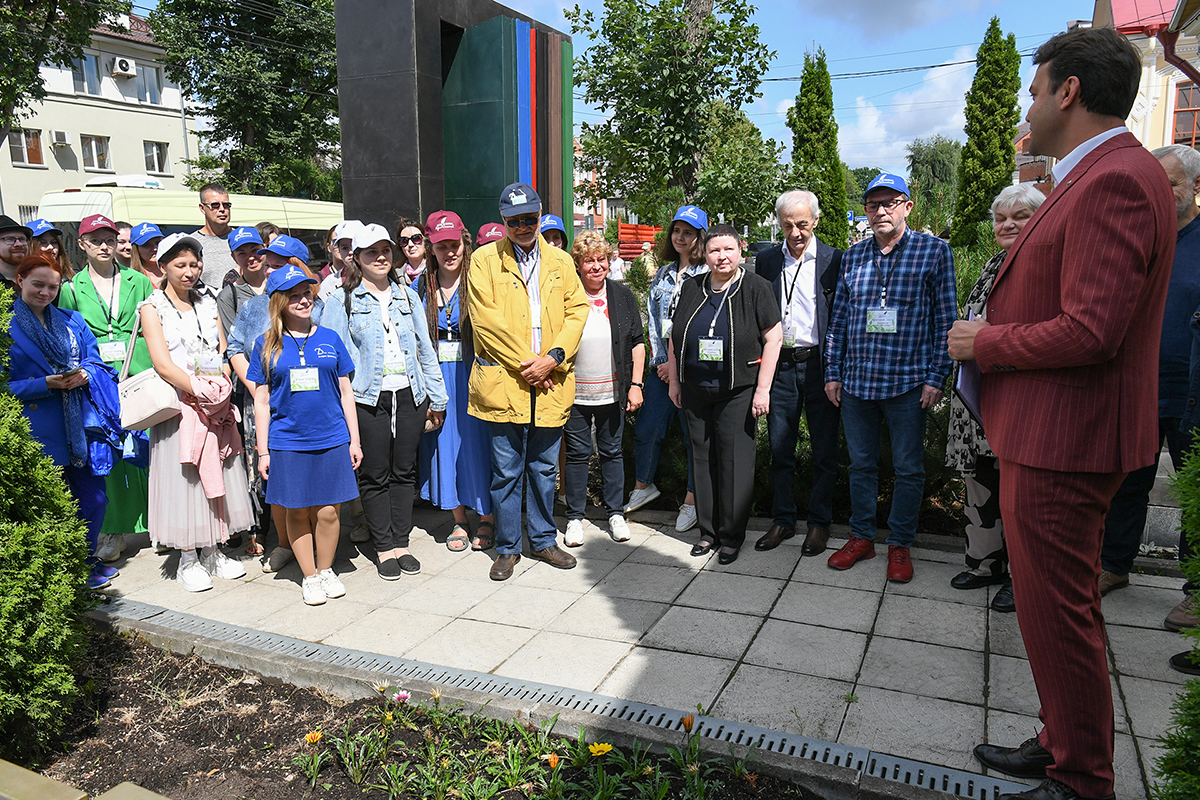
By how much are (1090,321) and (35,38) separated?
23.3 m

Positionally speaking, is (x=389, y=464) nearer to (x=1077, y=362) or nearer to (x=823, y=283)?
(x=823, y=283)

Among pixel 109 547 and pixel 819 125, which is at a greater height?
pixel 819 125

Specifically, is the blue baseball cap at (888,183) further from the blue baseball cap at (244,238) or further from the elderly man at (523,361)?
the blue baseball cap at (244,238)

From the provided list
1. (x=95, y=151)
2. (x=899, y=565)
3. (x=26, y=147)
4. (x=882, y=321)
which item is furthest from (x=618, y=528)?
(x=95, y=151)

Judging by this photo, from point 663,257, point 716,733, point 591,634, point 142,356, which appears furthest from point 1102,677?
point 142,356

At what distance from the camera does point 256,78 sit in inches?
1154

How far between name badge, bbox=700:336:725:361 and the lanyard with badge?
811mm

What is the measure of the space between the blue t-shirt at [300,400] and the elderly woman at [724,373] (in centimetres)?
203

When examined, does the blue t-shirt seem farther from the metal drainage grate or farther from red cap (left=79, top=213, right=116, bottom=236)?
red cap (left=79, top=213, right=116, bottom=236)

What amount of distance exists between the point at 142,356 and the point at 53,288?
71 cm

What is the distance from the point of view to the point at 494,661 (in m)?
3.69

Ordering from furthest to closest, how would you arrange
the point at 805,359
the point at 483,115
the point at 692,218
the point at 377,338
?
the point at 483,115 < the point at 692,218 < the point at 805,359 < the point at 377,338

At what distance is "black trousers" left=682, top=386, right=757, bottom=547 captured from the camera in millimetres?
4840

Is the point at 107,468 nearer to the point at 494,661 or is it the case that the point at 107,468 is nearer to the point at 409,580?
the point at 409,580
